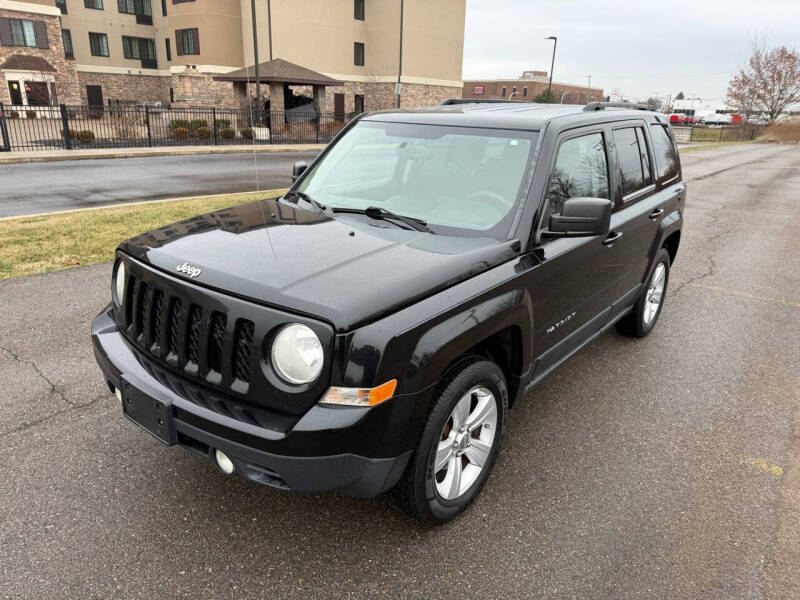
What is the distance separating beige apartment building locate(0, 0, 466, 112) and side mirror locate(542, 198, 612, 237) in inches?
1639

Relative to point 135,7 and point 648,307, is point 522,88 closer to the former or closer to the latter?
point 135,7

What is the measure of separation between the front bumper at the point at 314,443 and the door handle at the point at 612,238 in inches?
81.7

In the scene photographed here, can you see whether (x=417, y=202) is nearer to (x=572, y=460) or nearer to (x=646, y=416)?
(x=572, y=460)

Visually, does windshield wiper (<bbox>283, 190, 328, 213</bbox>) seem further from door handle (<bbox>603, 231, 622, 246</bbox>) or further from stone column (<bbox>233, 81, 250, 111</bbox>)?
stone column (<bbox>233, 81, 250, 111</bbox>)

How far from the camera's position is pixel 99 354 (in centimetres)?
298

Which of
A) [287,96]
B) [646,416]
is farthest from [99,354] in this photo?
[287,96]

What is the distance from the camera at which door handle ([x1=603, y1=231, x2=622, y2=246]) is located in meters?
3.86

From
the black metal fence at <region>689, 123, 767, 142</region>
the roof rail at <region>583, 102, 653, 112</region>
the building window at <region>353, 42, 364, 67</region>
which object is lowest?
the black metal fence at <region>689, 123, 767, 142</region>

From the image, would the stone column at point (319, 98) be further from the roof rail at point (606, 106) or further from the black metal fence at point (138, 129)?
the roof rail at point (606, 106)

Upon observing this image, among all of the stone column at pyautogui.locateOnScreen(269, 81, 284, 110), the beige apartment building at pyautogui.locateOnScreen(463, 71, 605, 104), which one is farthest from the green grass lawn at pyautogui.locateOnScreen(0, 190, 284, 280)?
the beige apartment building at pyautogui.locateOnScreen(463, 71, 605, 104)

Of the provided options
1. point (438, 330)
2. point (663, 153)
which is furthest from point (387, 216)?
point (663, 153)

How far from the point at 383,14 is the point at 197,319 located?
50.8 meters

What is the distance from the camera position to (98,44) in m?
54.8

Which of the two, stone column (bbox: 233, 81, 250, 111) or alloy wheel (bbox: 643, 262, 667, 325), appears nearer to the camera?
alloy wheel (bbox: 643, 262, 667, 325)
